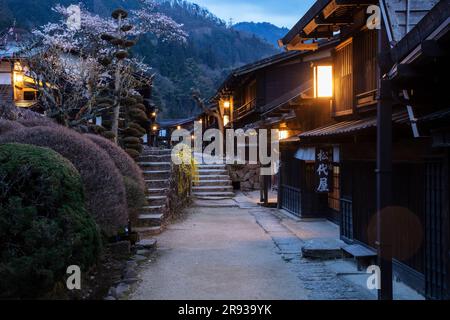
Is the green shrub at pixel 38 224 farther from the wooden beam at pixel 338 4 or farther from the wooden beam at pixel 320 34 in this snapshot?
the wooden beam at pixel 320 34

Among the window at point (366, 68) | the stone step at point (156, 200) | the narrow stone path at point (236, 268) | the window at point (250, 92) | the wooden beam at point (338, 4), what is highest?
the window at point (250, 92)

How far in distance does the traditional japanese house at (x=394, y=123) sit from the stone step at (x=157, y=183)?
587 centimetres

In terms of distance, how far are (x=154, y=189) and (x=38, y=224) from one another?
10.3 m

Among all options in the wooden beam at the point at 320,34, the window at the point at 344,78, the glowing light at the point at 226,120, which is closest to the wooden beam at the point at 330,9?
the wooden beam at the point at 320,34

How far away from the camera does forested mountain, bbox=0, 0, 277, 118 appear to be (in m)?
72.6

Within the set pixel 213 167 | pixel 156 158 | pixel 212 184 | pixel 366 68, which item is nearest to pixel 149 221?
pixel 156 158

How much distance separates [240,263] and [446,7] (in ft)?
23.1

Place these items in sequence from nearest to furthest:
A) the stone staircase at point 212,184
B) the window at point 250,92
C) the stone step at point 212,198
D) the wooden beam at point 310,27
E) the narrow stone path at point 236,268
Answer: the narrow stone path at point 236,268 < the wooden beam at point 310,27 < the stone step at point 212,198 < the stone staircase at point 212,184 < the window at point 250,92

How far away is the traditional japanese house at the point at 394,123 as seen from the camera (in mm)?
6039

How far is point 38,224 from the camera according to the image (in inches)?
239

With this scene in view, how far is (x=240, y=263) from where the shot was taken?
1013cm

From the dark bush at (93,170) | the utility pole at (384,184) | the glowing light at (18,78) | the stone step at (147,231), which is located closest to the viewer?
the utility pole at (384,184)

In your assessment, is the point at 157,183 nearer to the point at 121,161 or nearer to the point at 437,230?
the point at 121,161

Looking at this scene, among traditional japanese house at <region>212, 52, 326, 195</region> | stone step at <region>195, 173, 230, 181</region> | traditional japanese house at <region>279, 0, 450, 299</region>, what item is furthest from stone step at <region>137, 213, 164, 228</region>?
stone step at <region>195, 173, 230, 181</region>
